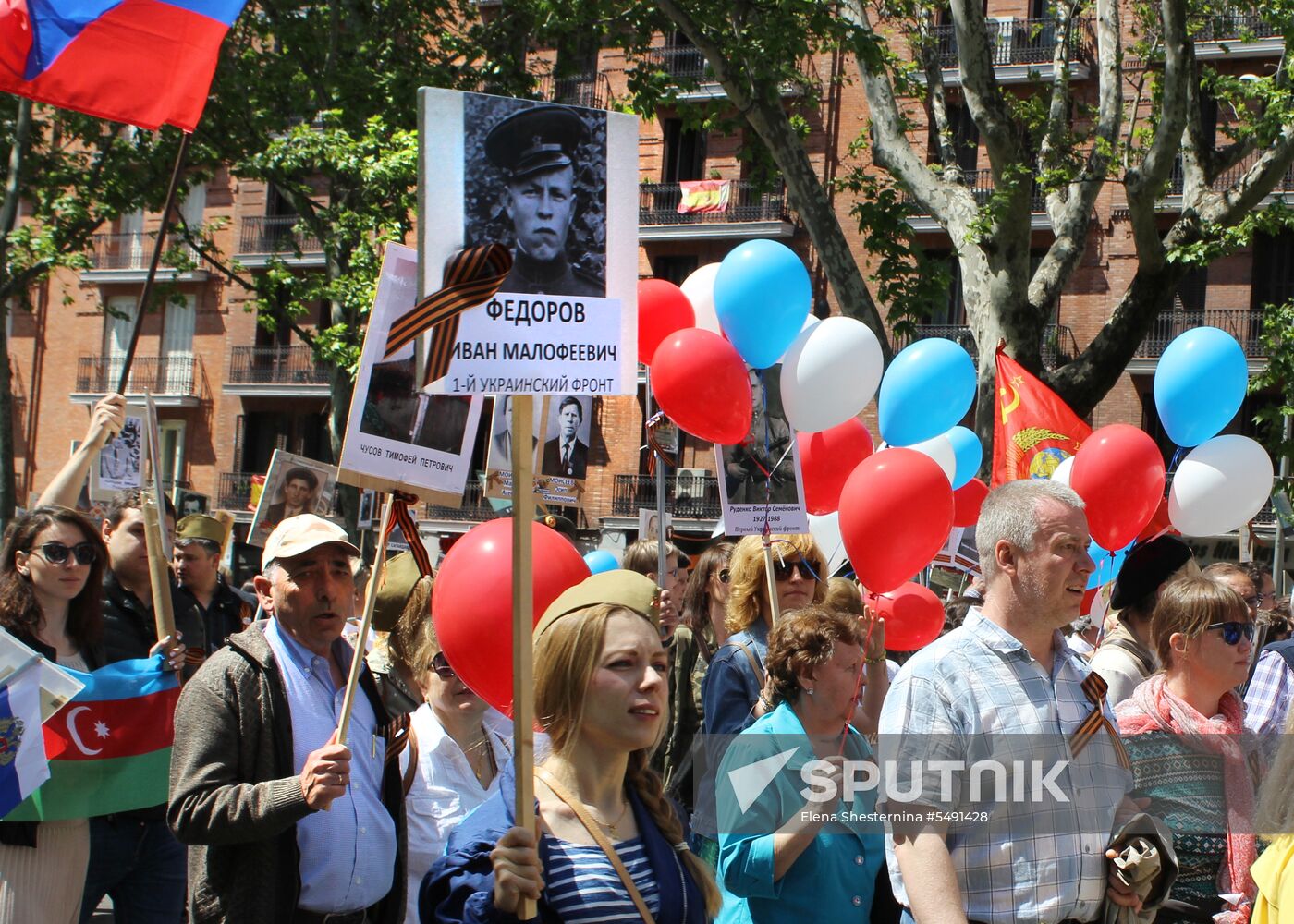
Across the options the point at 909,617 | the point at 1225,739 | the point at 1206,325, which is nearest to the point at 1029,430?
the point at 909,617

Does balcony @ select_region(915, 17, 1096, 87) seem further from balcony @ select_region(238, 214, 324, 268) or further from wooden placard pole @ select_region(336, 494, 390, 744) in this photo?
wooden placard pole @ select_region(336, 494, 390, 744)

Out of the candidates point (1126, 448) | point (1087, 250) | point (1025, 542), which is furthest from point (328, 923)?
point (1087, 250)

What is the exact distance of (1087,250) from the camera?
91.5 ft

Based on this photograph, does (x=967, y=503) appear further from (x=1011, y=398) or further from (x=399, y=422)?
(x=399, y=422)

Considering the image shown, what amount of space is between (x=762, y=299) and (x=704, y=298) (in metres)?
0.49

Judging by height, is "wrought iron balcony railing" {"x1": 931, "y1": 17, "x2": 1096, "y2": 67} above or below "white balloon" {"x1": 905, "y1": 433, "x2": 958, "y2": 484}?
above

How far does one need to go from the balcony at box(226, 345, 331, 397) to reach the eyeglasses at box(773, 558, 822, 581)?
97.9 ft

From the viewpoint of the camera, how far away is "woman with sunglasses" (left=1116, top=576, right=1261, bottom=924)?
4203mm

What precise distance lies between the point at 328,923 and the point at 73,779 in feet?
4.46

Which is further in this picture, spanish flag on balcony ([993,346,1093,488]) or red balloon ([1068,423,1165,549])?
spanish flag on balcony ([993,346,1093,488])

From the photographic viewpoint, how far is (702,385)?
5.56 meters

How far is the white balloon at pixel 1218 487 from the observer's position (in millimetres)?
6656

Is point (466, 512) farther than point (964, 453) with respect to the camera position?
Yes

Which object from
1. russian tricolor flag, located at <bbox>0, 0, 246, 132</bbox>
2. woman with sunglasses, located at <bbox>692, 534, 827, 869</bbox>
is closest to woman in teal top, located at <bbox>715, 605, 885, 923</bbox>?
woman with sunglasses, located at <bbox>692, 534, 827, 869</bbox>
